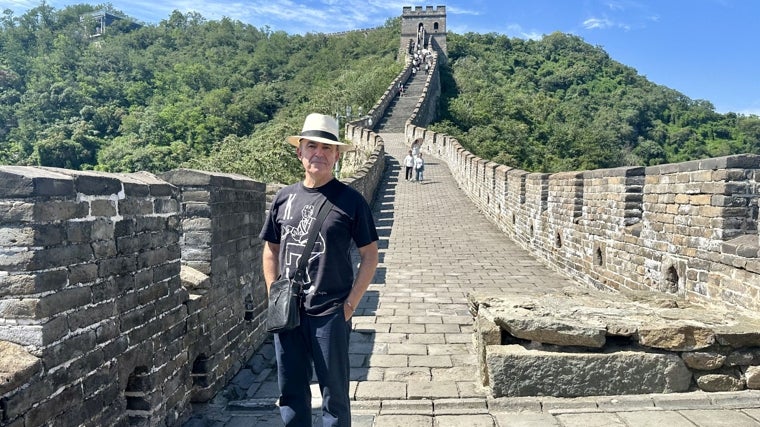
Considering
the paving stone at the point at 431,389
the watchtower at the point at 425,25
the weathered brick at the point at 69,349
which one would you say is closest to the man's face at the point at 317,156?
the weathered brick at the point at 69,349

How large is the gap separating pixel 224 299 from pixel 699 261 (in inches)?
170

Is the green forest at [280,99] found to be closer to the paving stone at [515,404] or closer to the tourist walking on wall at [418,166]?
the tourist walking on wall at [418,166]

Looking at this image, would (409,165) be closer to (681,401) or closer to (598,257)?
(598,257)

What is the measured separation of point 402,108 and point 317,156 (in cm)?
3463

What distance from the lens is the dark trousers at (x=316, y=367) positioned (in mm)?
2781

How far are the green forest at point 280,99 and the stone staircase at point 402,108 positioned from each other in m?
1.98

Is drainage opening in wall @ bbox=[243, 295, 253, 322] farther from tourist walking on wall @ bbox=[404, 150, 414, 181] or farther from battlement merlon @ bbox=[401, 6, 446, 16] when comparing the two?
battlement merlon @ bbox=[401, 6, 446, 16]

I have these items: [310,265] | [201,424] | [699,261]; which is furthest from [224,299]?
[699,261]

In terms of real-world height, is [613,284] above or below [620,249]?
below

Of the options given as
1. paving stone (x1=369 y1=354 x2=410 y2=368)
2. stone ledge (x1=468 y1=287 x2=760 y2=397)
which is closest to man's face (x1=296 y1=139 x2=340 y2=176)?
stone ledge (x1=468 y1=287 x2=760 y2=397)

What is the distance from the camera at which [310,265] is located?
9.27 feet

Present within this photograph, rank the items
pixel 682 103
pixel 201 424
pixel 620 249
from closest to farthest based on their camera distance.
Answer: pixel 201 424 < pixel 620 249 < pixel 682 103

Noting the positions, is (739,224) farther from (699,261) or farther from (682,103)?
(682,103)

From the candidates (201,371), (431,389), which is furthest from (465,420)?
(201,371)
